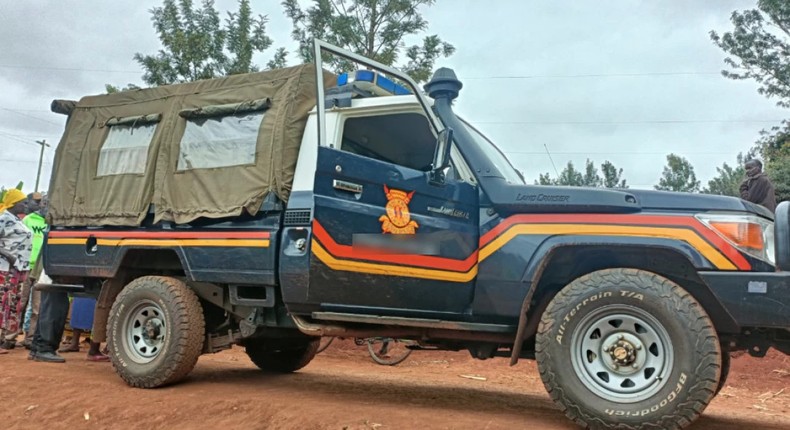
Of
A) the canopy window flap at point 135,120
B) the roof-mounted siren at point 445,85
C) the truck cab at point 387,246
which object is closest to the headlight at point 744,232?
the truck cab at point 387,246

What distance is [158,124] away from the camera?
5.27 metres

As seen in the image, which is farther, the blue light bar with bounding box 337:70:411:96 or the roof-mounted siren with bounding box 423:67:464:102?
the blue light bar with bounding box 337:70:411:96

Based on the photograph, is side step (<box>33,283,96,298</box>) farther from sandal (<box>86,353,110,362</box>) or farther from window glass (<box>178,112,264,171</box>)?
window glass (<box>178,112,264,171</box>)

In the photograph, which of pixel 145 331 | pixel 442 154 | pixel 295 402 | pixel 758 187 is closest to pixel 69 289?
pixel 145 331

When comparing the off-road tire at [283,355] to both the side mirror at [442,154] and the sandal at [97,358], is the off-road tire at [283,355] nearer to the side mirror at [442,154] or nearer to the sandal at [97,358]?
the sandal at [97,358]

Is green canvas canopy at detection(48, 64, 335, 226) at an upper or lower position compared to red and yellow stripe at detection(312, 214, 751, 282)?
upper

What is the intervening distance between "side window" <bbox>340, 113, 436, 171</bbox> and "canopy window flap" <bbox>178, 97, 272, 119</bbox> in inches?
27.2

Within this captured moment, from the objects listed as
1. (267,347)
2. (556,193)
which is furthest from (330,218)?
(267,347)

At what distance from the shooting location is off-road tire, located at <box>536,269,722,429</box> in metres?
3.31

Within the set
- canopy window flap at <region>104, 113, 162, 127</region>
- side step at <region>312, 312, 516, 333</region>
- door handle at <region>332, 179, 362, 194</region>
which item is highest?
canopy window flap at <region>104, 113, 162, 127</region>

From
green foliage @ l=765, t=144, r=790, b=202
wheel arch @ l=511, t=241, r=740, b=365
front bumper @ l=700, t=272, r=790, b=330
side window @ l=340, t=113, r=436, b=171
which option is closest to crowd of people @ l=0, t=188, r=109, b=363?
side window @ l=340, t=113, r=436, b=171

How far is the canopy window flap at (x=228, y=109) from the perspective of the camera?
15.5 feet

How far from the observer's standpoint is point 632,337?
354 cm

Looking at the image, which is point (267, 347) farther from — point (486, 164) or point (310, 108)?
point (486, 164)
